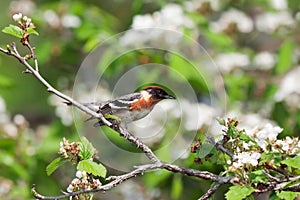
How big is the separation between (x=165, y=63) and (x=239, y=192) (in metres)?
2.91

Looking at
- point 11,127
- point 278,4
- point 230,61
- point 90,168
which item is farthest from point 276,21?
point 90,168

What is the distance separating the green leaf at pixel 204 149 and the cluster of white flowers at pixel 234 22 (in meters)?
3.99

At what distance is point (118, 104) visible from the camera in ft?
8.84

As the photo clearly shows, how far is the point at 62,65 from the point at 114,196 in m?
1.55

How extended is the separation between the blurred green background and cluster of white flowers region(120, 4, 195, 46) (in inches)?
0.4

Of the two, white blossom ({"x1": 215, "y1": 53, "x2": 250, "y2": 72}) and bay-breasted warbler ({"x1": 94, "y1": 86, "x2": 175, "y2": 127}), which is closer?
bay-breasted warbler ({"x1": 94, "y1": 86, "x2": 175, "y2": 127})

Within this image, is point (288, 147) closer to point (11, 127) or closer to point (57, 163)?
point (57, 163)

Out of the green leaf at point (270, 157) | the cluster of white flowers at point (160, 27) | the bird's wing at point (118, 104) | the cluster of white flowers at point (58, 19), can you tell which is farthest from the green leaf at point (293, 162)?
the cluster of white flowers at point (58, 19)

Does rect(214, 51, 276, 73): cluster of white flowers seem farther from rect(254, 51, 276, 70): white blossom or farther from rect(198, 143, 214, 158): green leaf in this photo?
rect(198, 143, 214, 158): green leaf

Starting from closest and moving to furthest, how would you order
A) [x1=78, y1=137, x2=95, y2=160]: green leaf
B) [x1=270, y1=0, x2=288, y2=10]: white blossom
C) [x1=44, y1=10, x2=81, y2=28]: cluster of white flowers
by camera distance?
[x1=78, y1=137, x2=95, y2=160]: green leaf → [x1=44, y1=10, x2=81, y2=28]: cluster of white flowers → [x1=270, y1=0, x2=288, y2=10]: white blossom

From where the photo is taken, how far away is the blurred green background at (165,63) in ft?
17.4

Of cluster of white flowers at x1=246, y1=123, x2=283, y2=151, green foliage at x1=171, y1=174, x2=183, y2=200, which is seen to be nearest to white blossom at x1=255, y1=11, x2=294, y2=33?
green foliage at x1=171, y1=174, x2=183, y2=200

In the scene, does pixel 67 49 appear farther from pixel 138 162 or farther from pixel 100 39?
pixel 138 162

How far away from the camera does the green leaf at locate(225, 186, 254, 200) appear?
2.45 meters
